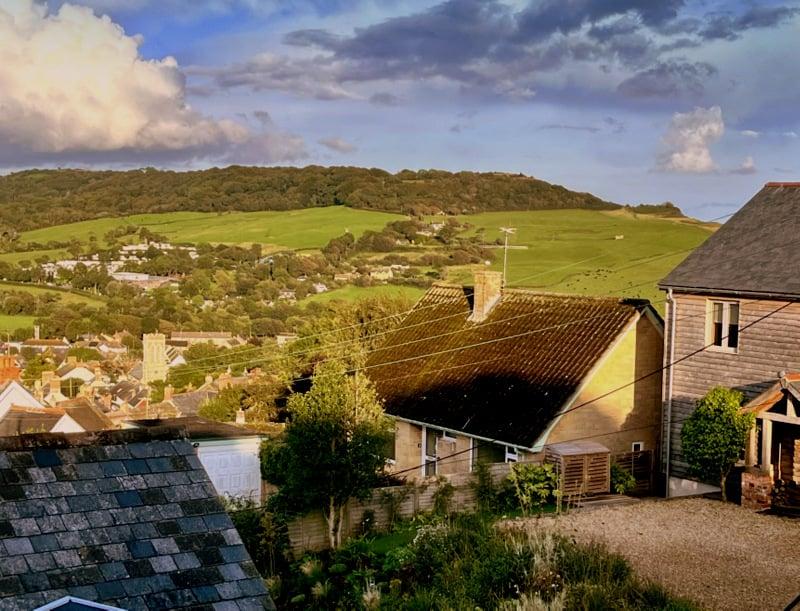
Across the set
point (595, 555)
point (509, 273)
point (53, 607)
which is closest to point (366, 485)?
point (595, 555)

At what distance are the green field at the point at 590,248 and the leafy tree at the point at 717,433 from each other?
1123 inches

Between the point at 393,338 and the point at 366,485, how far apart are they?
13572mm

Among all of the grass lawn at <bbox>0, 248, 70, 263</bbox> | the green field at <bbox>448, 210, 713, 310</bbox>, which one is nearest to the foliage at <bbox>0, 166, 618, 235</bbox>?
the green field at <bbox>448, 210, 713, 310</bbox>

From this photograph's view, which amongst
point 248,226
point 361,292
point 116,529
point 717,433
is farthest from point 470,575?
point 248,226

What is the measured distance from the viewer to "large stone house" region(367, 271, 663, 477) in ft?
88.9

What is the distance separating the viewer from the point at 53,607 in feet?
20.4

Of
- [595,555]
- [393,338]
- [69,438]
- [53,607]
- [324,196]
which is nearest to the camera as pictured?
[53,607]

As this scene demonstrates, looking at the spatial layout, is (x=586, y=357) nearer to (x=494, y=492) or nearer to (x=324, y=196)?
(x=494, y=492)

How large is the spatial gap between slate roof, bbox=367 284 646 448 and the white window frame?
117 inches

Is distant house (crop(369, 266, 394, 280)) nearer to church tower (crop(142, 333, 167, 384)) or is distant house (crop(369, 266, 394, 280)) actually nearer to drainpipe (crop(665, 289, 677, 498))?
church tower (crop(142, 333, 167, 384))

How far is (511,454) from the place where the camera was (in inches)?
1046

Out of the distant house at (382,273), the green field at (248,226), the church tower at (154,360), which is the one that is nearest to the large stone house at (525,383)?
the distant house at (382,273)

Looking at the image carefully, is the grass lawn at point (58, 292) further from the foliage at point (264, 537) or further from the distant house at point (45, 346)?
the foliage at point (264, 537)

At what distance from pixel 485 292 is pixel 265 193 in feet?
394
